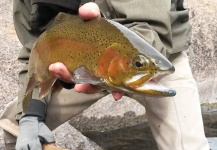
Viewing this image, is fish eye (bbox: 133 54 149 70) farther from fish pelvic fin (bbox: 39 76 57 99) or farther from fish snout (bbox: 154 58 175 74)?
fish pelvic fin (bbox: 39 76 57 99)

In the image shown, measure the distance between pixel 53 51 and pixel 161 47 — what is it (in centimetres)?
49

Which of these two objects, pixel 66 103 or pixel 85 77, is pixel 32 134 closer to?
pixel 66 103

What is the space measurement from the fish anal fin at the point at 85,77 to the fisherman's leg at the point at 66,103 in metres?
0.97

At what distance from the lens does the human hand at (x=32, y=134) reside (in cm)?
234

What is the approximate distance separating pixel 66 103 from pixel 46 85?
80 cm

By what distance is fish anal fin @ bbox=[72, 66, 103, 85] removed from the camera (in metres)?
1.48

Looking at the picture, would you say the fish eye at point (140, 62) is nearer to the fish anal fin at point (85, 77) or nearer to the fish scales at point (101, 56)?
the fish scales at point (101, 56)

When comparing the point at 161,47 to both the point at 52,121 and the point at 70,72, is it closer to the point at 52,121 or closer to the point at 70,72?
the point at 70,72

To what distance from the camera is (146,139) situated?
3926mm

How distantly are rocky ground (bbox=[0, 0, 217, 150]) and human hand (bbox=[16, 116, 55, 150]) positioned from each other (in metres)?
0.81

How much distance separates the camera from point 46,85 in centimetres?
175

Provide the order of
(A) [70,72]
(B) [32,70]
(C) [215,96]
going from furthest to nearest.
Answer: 1. (C) [215,96]
2. (B) [32,70]
3. (A) [70,72]

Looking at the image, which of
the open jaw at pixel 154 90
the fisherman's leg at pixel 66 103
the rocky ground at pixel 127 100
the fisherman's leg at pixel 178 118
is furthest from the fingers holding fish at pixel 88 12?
the rocky ground at pixel 127 100

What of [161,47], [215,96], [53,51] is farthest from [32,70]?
[215,96]
